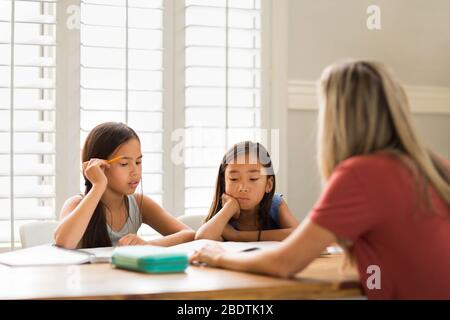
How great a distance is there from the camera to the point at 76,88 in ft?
10.5

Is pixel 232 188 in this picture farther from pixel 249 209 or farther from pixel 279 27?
pixel 279 27

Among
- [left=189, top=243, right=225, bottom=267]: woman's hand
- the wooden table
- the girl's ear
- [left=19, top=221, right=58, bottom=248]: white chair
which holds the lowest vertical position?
[left=19, top=221, right=58, bottom=248]: white chair

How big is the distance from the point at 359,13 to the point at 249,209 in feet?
4.60

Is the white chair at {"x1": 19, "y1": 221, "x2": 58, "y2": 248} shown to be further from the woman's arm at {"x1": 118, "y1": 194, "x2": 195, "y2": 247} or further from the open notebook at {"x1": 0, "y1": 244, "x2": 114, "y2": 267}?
the open notebook at {"x1": 0, "y1": 244, "x2": 114, "y2": 267}

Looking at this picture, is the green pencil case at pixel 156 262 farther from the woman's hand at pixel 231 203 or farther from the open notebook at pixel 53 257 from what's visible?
the woman's hand at pixel 231 203

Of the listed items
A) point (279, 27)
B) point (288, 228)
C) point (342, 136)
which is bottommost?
point (288, 228)

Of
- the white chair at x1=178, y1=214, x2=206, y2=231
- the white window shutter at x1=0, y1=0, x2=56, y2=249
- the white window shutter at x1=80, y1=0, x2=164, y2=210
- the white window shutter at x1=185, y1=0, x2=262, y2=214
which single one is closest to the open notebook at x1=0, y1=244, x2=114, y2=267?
the white chair at x1=178, y1=214, x2=206, y2=231

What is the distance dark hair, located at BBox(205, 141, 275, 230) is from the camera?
2689 millimetres

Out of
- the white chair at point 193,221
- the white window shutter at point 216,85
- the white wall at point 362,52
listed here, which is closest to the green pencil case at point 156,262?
the white chair at point 193,221

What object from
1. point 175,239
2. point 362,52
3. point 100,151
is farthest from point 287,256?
point 362,52

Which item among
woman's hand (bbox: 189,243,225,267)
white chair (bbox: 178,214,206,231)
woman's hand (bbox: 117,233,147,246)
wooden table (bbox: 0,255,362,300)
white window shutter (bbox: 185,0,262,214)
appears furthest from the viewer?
white window shutter (bbox: 185,0,262,214)

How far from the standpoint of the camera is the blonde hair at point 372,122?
1546 mm

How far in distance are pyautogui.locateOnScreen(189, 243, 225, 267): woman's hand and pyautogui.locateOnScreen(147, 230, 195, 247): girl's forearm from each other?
51 cm
